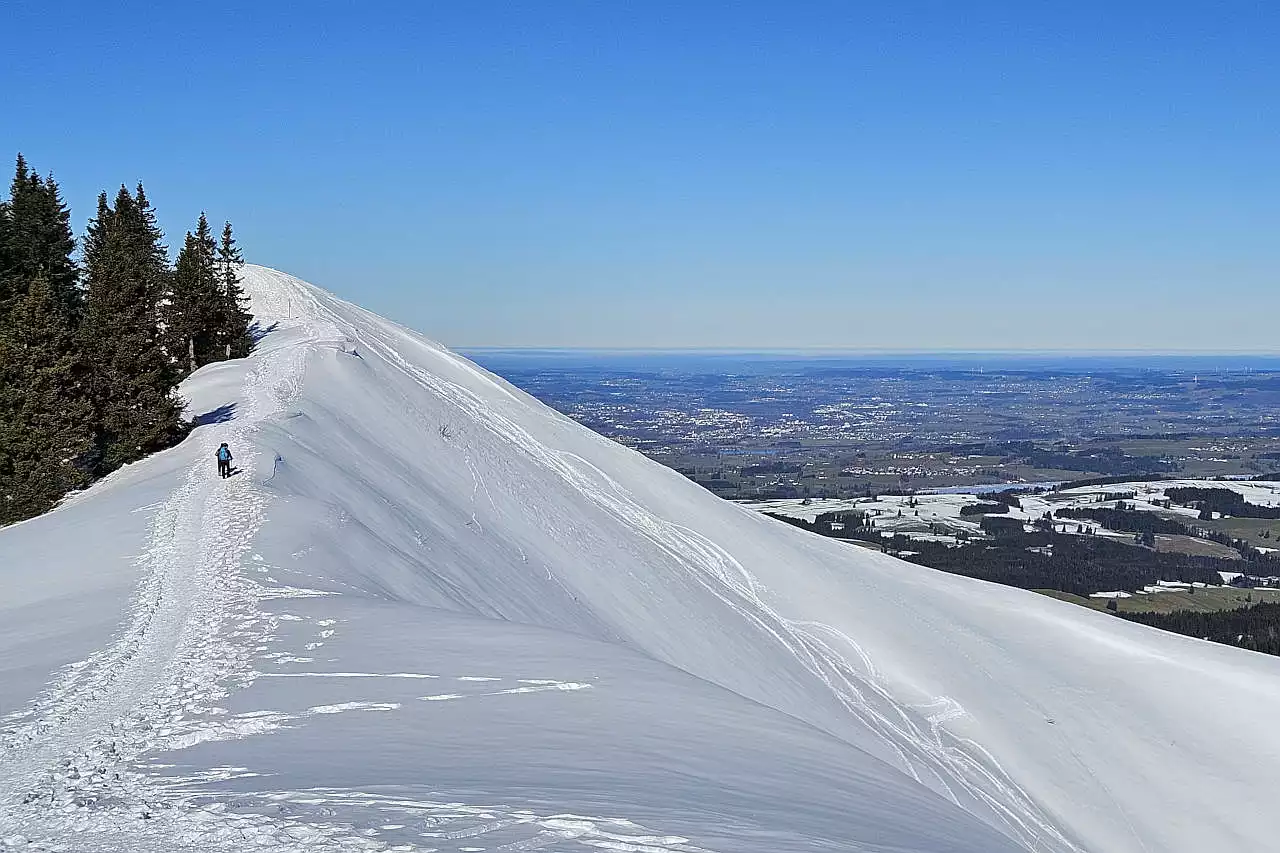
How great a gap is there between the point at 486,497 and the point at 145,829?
35.5 meters

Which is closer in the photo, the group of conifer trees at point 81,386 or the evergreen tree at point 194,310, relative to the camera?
the group of conifer trees at point 81,386

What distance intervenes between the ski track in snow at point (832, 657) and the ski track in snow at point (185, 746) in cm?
2114

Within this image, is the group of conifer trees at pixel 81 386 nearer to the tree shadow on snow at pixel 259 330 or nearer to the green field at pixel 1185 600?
the tree shadow on snow at pixel 259 330

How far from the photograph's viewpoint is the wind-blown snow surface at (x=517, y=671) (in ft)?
31.8

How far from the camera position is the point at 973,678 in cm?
4475

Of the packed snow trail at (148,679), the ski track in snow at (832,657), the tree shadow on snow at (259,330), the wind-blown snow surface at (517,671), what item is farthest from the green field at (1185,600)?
the packed snow trail at (148,679)

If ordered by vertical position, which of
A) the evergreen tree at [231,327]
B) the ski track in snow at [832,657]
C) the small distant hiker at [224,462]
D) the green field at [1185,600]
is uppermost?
the evergreen tree at [231,327]

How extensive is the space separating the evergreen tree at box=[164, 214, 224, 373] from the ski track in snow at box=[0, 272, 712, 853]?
110 feet

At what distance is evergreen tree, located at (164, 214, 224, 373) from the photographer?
165ft

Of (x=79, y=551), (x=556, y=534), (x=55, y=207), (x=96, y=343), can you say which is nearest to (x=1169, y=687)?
(x=556, y=534)

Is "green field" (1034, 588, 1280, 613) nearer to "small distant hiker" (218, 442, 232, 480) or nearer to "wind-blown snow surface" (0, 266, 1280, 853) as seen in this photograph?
"wind-blown snow surface" (0, 266, 1280, 853)

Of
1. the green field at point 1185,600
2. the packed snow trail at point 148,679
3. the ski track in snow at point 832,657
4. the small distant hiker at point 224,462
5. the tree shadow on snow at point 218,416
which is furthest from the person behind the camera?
the green field at point 1185,600

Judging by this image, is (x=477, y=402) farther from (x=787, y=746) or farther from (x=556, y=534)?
(x=787, y=746)

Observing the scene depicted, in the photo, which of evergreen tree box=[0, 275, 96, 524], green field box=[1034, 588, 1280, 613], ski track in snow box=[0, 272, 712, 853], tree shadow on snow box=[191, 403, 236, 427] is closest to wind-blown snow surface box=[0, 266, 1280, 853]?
ski track in snow box=[0, 272, 712, 853]
